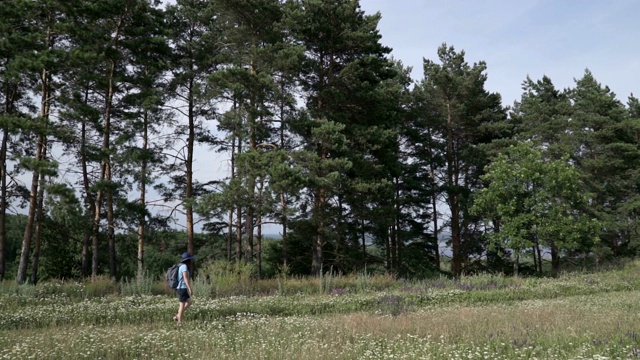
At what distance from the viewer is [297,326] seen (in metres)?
8.52

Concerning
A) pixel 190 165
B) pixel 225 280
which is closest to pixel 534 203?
pixel 225 280

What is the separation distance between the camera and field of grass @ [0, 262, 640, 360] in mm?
6270

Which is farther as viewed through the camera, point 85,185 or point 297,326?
point 85,185

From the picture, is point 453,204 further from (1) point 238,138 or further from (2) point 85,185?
(2) point 85,185

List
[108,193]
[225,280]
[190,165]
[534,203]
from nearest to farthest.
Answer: [225,280]
[108,193]
[190,165]
[534,203]

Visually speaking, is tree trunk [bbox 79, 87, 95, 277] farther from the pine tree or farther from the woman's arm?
the pine tree

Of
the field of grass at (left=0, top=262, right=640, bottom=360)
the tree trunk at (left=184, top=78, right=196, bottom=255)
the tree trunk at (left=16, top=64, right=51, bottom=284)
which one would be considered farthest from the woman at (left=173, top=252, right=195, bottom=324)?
the tree trunk at (left=184, top=78, right=196, bottom=255)

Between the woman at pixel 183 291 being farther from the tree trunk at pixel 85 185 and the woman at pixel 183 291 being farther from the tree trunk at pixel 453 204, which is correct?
the tree trunk at pixel 453 204

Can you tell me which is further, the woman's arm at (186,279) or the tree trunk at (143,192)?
the tree trunk at (143,192)

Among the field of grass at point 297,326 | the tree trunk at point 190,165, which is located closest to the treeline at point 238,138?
the tree trunk at point 190,165

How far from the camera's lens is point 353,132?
2156 cm

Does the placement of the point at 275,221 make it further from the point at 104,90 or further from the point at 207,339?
the point at 207,339

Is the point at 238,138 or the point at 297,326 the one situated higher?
the point at 238,138

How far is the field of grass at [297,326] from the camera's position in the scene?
20.6ft
